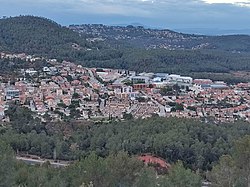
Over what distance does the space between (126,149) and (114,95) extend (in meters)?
16.1

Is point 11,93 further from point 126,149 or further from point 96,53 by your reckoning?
point 96,53

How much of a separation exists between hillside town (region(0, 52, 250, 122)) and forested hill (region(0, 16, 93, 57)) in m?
6.72

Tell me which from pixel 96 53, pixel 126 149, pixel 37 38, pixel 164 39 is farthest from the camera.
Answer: pixel 164 39

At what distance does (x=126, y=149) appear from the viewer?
18.0 metres

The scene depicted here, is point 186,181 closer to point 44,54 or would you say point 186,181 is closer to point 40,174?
point 40,174

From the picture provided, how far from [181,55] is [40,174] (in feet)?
149

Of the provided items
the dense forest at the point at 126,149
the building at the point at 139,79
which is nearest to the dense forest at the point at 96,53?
the building at the point at 139,79

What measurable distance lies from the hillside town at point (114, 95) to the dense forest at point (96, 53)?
559 cm

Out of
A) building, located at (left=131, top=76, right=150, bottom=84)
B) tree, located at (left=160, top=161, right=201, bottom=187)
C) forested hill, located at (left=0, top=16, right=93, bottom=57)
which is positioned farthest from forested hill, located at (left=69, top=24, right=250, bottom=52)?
tree, located at (left=160, top=161, right=201, bottom=187)

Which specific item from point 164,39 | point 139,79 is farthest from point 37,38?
point 164,39

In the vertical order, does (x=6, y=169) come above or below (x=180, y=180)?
above

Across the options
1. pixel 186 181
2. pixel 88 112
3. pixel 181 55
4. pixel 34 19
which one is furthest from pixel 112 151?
pixel 34 19

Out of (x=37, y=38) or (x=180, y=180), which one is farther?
(x=37, y=38)

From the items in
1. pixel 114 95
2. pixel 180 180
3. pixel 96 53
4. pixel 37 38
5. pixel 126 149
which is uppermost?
pixel 37 38
